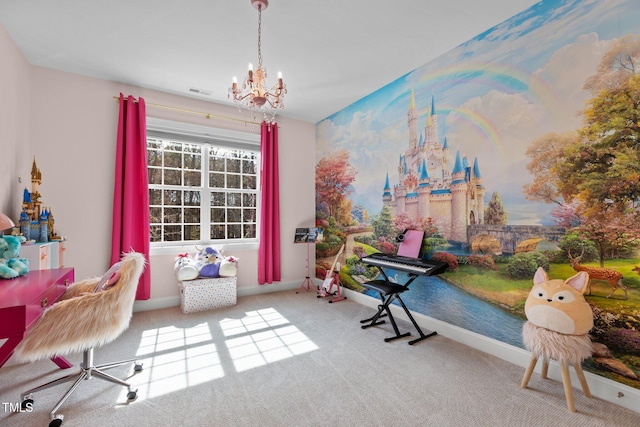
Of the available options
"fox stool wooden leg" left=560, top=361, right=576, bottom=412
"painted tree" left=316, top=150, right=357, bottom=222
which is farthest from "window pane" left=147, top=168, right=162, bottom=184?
"fox stool wooden leg" left=560, top=361, right=576, bottom=412

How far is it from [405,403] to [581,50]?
286 centimetres

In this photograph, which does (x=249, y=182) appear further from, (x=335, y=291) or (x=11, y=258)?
(x=11, y=258)

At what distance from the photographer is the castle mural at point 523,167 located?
196 centimetres

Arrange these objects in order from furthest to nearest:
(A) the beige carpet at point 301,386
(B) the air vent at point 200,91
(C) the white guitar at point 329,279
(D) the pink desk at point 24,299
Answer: (C) the white guitar at point 329,279
(B) the air vent at point 200,91
(A) the beige carpet at point 301,386
(D) the pink desk at point 24,299

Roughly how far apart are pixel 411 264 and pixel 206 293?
2.61 metres

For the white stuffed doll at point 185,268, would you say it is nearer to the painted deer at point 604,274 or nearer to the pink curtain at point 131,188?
the pink curtain at point 131,188

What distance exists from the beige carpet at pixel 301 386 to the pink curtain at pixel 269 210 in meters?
1.45

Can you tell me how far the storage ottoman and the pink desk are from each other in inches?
54.7

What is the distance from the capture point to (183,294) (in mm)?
3633

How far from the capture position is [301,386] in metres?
2.10

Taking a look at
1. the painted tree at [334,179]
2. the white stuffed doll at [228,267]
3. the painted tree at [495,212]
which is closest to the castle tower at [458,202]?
the painted tree at [495,212]

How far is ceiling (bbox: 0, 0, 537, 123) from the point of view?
2330 millimetres

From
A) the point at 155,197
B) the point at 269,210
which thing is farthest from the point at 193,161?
the point at 269,210

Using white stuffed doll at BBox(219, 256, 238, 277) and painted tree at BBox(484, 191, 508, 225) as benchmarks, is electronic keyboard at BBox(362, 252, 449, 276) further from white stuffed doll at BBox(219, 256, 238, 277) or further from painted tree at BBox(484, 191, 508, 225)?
white stuffed doll at BBox(219, 256, 238, 277)
